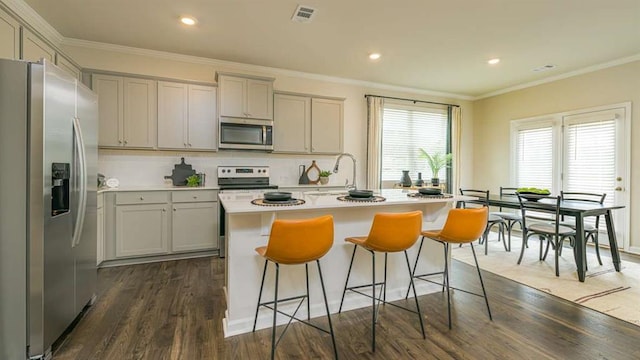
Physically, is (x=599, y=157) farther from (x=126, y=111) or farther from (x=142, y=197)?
(x=126, y=111)

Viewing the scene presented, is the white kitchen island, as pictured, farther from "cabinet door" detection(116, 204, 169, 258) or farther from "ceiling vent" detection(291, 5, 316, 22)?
"ceiling vent" detection(291, 5, 316, 22)

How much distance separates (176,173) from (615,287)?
5.26 meters

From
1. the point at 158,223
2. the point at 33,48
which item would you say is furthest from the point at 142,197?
the point at 33,48

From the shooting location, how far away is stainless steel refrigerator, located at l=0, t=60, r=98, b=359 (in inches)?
65.6

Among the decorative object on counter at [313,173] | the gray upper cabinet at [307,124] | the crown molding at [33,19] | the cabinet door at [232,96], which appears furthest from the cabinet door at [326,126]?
the crown molding at [33,19]

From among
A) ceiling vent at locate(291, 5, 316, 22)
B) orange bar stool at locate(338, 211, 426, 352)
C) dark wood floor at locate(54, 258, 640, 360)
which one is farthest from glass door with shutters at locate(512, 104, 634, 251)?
ceiling vent at locate(291, 5, 316, 22)

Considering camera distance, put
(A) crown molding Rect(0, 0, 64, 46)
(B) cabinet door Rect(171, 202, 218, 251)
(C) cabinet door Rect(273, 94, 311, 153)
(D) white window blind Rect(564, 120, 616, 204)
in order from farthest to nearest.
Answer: (C) cabinet door Rect(273, 94, 311, 153)
(D) white window blind Rect(564, 120, 616, 204)
(B) cabinet door Rect(171, 202, 218, 251)
(A) crown molding Rect(0, 0, 64, 46)

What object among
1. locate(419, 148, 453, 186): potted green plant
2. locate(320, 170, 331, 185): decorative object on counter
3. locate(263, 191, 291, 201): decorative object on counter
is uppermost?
locate(419, 148, 453, 186): potted green plant

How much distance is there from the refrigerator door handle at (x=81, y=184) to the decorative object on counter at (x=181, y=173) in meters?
1.93

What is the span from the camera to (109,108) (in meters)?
3.62

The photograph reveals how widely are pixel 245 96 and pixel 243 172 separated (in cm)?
108

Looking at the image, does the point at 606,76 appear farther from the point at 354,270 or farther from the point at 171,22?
the point at 171,22

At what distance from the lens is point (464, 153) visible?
6391mm

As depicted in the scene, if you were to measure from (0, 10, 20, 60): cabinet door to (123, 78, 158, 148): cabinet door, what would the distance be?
1288 millimetres
